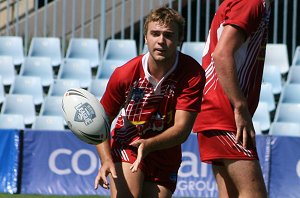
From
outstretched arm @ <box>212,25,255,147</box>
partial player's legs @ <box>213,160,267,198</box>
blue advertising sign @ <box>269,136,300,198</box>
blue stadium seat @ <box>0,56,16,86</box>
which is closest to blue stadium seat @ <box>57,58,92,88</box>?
blue stadium seat @ <box>0,56,16,86</box>

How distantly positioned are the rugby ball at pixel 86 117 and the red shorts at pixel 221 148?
21.7 inches

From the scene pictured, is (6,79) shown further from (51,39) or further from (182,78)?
(182,78)

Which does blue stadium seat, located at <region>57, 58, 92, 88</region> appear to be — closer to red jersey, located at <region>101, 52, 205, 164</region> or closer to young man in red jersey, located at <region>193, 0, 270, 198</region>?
red jersey, located at <region>101, 52, 205, 164</region>

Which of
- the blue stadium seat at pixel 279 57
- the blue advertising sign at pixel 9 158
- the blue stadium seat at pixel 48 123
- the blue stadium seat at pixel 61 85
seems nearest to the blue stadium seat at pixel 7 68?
the blue stadium seat at pixel 61 85

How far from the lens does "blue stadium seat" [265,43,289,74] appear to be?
12.6m

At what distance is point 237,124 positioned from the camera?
4438 mm

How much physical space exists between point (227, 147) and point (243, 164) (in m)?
0.13

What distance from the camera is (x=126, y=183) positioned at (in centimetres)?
491

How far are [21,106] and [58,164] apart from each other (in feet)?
6.95

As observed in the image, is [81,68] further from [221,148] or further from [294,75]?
[221,148]

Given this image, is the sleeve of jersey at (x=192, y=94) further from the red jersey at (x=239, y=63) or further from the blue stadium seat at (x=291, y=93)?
the blue stadium seat at (x=291, y=93)

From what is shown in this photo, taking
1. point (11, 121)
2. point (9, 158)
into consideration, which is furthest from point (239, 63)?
point (11, 121)

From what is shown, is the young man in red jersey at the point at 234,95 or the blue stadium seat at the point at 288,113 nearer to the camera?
the young man in red jersey at the point at 234,95

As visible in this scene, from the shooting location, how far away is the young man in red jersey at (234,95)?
4.39 meters
